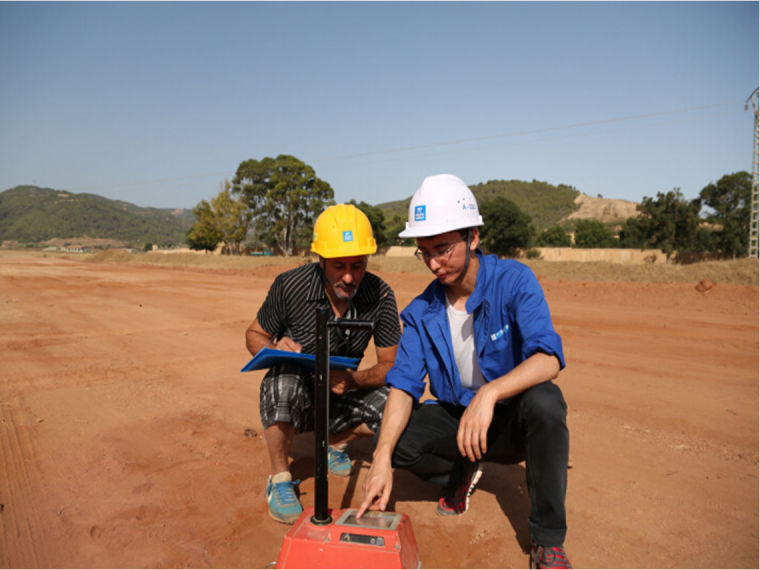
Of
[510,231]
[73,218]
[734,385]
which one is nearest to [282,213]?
[510,231]

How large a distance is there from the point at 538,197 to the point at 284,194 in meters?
62.3

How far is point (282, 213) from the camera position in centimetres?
4212

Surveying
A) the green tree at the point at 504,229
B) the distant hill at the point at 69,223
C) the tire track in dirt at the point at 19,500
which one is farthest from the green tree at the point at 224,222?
the distant hill at the point at 69,223

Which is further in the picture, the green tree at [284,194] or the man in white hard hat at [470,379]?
the green tree at [284,194]

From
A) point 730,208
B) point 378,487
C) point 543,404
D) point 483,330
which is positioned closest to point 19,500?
point 378,487

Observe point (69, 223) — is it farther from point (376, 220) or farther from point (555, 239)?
point (555, 239)

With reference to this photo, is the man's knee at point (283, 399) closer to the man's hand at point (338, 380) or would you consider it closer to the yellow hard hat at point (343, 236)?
the man's hand at point (338, 380)

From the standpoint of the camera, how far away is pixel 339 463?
341 cm

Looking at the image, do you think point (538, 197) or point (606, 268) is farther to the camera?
point (538, 197)

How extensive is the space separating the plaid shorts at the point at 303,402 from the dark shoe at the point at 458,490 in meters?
0.55

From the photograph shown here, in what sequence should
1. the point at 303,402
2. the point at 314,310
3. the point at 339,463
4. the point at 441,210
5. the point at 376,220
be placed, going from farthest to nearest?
the point at 376,220, the point at 339,463, the point at 314,310, the point at 303,402, the point at 441,210

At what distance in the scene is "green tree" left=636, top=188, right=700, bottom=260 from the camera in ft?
110

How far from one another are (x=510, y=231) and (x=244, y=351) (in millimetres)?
39921

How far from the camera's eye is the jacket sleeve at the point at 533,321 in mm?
2301
